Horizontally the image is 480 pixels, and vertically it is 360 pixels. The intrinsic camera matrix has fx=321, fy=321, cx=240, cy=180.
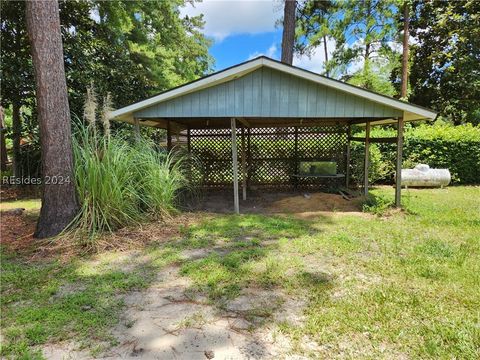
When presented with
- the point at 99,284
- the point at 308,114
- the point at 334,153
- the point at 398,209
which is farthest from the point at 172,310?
the point at 334,153

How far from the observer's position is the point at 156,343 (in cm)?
224

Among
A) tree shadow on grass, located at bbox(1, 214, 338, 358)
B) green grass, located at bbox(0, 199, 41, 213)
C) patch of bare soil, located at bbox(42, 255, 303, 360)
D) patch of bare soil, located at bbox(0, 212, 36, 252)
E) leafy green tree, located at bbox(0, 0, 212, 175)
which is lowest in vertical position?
patch of bare soil, located at bbox(42, 255, 303, 360)

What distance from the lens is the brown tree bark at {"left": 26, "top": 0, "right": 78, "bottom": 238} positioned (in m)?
4.27

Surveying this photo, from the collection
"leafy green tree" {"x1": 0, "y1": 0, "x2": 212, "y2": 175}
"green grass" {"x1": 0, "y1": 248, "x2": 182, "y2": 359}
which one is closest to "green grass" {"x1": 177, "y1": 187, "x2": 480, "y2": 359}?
"green grass" {"x1": 0, "y1": 248, "x2": 182, "y2": 359}

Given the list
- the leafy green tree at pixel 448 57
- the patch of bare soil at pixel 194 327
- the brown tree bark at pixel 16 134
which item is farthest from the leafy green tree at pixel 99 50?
the leafy green tree at pixel 448 57

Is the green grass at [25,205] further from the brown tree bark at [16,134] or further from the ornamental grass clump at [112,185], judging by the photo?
the ornamental grass clump at [112,185]

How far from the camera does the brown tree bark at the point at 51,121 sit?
14.0 feet

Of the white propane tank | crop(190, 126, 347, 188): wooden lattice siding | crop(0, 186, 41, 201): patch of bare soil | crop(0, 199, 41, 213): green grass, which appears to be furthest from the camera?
the white propane tank

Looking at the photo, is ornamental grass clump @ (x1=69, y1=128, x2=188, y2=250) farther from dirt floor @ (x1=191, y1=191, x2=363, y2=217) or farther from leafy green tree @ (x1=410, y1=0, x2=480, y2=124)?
leafy green tree @ (x1=410, y1=0, x2=480, y2=124)

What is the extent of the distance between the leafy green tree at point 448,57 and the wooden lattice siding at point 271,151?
429 inches

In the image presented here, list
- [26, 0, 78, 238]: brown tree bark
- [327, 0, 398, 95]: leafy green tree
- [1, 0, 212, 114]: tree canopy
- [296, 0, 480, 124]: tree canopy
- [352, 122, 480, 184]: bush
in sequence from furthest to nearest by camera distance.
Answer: [327, 0, 398, 95]: leafy green tree → [296, 0, 480, 124]: tree canopy → [352, 122, 480, 184]: bush → [1, 0, 212, 114]: tree canopy → [26, 0, 78, 238]: brown tree bark

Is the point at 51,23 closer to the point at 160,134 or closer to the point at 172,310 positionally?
the point at 172,310

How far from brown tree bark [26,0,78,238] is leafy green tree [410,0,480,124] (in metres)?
17.8

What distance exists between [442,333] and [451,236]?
2884 millimetres
